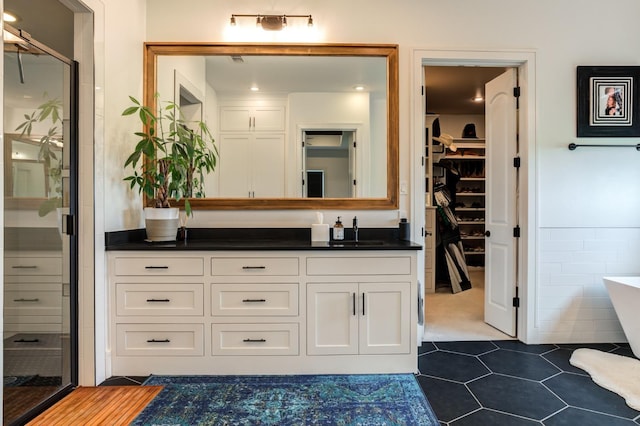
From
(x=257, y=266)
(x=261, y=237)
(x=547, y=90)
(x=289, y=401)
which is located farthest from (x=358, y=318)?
(x=547, y=90)

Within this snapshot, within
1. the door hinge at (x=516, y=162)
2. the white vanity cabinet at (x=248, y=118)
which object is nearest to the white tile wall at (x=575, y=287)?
the door hinge at (x=516, y=162)

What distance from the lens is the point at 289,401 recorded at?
78.6 inches

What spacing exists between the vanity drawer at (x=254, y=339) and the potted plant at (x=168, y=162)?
83cm

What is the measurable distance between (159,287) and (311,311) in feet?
3.37

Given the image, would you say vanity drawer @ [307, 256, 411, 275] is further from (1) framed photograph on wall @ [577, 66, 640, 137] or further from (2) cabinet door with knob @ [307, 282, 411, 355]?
(1) framed photograph on wall @ [577, 66, 640, 137]

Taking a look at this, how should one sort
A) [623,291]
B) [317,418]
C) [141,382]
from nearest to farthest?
[317,418] < [141,382] < [623,291]

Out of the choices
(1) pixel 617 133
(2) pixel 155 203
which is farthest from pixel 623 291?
(2) pixel 155 203

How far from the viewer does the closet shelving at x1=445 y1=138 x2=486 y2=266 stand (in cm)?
587

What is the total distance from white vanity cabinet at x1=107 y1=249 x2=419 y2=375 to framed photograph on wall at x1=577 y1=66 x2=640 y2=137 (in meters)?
2.01

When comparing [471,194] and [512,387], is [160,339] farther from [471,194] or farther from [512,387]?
[471,194]

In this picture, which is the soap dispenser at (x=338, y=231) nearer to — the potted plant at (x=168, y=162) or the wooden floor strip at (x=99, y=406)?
the potted plant at (x=168, y=162)

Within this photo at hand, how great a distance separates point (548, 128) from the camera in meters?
2.83

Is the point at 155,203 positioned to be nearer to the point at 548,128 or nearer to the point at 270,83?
the point at 270,83

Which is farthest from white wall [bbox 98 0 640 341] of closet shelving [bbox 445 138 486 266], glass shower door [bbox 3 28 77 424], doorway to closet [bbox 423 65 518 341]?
closet shelving [bbox 445 138 486 266]
